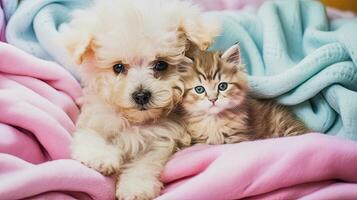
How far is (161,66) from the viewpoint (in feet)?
4.82

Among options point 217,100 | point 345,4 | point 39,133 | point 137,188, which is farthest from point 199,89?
point 345,4

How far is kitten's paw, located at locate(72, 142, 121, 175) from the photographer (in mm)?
1324

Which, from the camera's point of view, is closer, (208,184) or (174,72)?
(208,184)

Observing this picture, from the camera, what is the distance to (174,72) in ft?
4.83

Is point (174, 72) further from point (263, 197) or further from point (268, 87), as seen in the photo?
point (263, 197)

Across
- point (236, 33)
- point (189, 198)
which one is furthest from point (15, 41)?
point (189, 198)

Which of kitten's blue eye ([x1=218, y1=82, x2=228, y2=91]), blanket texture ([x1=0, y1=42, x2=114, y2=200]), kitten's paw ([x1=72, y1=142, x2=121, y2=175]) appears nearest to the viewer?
blanket texture ([x1=0, y1=42, x2=114, y2=200])

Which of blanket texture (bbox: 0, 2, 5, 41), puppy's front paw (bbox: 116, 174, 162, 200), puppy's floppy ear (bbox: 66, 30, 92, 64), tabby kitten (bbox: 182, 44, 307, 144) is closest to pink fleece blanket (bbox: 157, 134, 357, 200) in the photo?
puppy's front paw (bbox: 116, 174, 162, 200)

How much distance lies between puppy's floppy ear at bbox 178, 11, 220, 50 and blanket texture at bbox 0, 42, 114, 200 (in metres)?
0.41

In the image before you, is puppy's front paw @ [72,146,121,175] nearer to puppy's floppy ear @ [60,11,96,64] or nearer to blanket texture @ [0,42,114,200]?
blanket texture @ [0,42,114,200]

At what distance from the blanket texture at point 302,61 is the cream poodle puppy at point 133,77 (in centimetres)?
25

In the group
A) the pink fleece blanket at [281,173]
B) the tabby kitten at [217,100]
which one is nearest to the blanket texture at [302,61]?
the tabby kitten at [217,100]

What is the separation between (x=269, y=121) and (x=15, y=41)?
83 centimetres

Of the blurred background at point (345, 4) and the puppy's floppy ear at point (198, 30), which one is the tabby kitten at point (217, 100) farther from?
the blurred background at point (345, 4)
